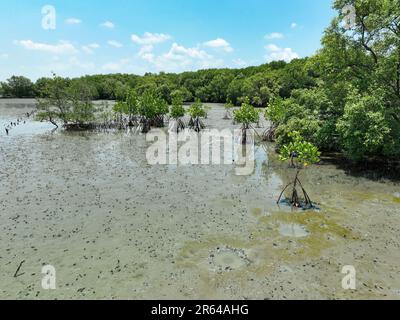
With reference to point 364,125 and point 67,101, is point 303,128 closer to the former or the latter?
point 364,125

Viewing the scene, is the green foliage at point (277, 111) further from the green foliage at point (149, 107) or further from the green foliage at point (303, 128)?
the green foliage at point (149, 107)

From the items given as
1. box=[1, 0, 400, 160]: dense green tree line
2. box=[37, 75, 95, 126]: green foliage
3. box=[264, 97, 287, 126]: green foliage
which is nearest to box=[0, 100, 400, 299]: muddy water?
box=[1, 0, 400, 160]: dense green tree line

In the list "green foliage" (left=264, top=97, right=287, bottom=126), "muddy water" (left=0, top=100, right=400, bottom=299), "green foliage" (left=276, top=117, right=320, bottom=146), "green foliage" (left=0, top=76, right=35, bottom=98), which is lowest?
"muddy water" (left=0, top=100, right=400, bottom=299)

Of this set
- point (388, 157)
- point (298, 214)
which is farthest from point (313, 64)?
point (298, 214)

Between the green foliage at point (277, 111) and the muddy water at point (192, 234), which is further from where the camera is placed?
the green foliage at point (277, 111)

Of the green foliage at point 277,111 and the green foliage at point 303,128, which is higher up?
the green foliage at point 277,111

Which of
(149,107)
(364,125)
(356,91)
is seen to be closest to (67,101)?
(149,107)

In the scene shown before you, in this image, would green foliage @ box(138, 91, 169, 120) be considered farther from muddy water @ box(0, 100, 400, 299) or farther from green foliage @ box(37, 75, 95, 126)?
muddy water @ box(0, 100, 400, 299)

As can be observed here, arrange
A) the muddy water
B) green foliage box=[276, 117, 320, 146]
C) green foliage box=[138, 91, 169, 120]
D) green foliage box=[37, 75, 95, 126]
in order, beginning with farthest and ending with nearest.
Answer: green foliage box=[138, 91, 169, 120]
green foliage box=[37, 75, 95, 126]
green foliage box=[276, 117, 320, 146]
the muddy water

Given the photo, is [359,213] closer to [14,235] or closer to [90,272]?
[90,272]

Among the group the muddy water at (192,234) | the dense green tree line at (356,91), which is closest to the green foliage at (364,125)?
the dense green tree line at (356,91)
